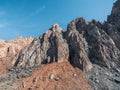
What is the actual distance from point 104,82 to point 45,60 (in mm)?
13700

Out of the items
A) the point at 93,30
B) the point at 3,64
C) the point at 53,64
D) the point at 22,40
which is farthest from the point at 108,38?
the point at 22,40

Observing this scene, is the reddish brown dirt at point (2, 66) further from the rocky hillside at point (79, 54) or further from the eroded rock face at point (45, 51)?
the eroded rock face at point (45, 51)

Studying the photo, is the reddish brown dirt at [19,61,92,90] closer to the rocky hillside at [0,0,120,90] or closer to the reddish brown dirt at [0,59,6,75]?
the rocky hillside at [0,0,120,90]

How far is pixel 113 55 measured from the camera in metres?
56.2

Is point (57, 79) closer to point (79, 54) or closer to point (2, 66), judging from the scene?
point (79, 54)

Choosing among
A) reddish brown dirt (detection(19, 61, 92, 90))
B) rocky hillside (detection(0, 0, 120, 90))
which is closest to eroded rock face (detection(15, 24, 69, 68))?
rocky hillside (detection(0, 0, 120, 90))

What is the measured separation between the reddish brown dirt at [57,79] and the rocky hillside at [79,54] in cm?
17

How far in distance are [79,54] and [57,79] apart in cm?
697

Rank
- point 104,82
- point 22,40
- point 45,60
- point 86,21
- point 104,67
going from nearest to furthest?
point 104,82
point 104,67
point 45,60
point 86,21
point 22,40

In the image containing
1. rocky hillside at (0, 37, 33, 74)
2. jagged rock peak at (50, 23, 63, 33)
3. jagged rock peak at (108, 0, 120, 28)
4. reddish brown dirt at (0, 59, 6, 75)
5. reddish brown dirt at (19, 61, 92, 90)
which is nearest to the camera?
reddish brown dirt at (19, 61, 92, 90)

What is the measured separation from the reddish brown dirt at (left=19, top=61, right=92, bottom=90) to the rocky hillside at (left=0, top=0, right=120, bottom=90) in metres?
0.17

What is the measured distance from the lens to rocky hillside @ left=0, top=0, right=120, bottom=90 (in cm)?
5203

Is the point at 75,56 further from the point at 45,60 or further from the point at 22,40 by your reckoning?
the point at 22,40

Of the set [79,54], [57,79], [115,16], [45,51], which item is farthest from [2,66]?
[115,16]
